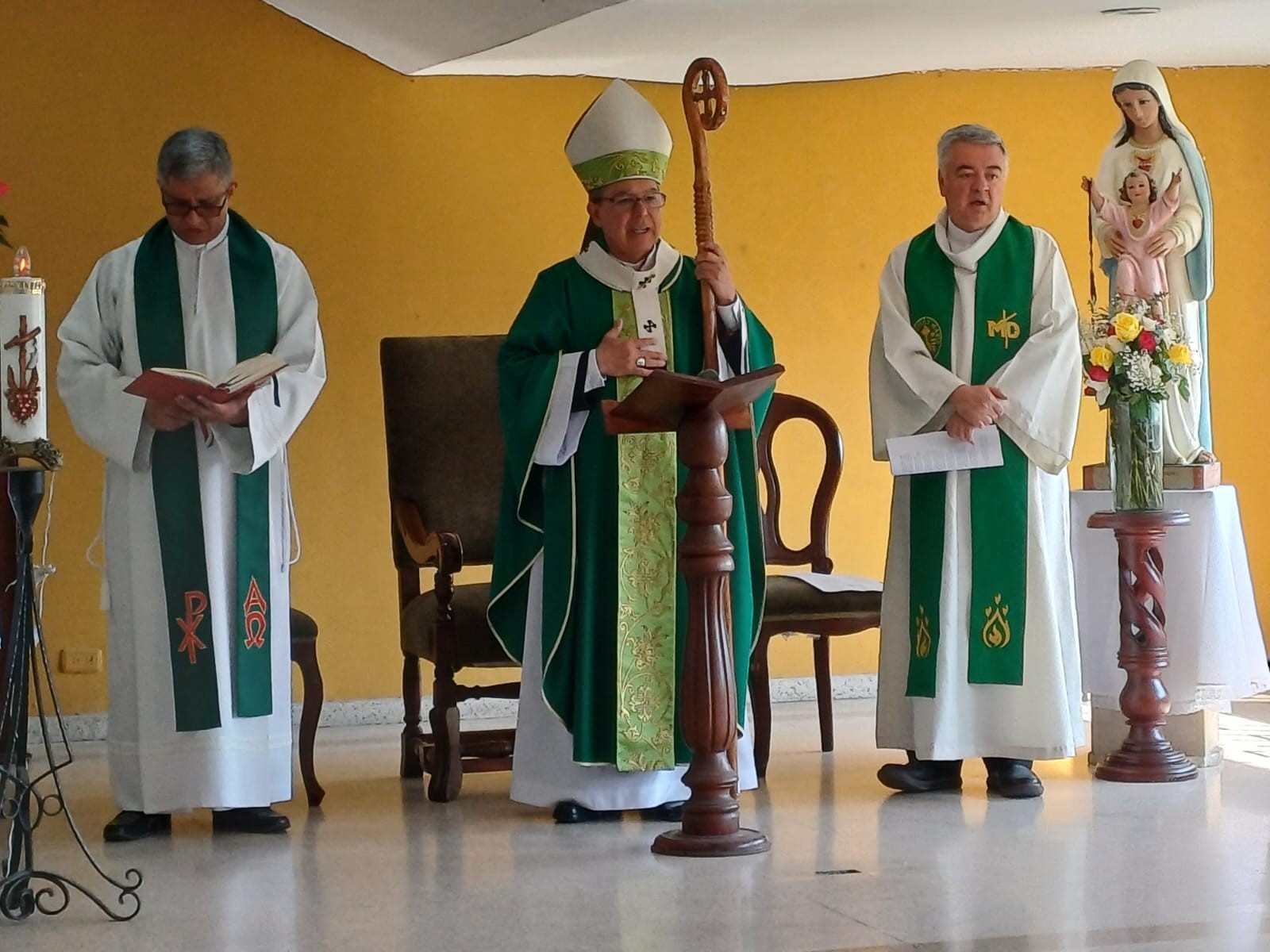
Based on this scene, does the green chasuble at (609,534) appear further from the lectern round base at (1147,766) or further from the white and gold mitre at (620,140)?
the lectern round base at (1147,766)

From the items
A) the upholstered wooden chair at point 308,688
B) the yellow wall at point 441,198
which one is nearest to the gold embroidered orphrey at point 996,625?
the upholstered wooden chair at point 308,688

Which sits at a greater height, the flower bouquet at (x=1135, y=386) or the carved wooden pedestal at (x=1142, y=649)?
the flower bouquet at (x=1135, y=386)

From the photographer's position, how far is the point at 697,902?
3514 mm

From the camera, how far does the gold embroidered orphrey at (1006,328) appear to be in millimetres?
4852

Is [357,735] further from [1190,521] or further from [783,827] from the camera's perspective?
[1190,521]

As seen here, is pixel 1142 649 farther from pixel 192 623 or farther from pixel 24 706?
pixel 24 706

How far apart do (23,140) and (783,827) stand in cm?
381

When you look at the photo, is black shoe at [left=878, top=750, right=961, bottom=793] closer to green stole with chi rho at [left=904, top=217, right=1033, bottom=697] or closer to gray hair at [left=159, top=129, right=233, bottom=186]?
green stole with chi rho at [left=904, top=217, right=1033, bottom=697]

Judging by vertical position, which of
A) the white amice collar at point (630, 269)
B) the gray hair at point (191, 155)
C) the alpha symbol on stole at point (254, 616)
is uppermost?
the gray hair at point (191, 155)

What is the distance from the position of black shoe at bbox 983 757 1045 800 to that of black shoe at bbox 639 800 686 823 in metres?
0.86

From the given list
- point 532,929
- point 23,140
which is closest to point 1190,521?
point 532,929

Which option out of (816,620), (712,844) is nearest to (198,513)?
(712,844)

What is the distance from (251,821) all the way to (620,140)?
1896mm

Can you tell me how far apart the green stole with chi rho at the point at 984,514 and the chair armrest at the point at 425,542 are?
1245mm
